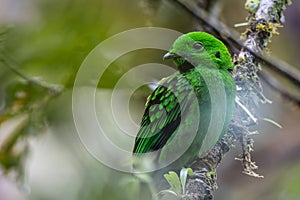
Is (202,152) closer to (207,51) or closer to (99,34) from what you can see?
(207,51)

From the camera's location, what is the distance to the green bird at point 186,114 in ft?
8.70

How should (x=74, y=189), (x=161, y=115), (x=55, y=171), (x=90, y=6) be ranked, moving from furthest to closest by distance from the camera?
1. (x=55, y=171)
2. (x=74, y=189)
3. (x=90, y=6)
4. (x=161, y=115)

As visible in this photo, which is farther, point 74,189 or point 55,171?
point 55,171

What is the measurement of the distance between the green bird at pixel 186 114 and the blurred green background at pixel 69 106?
21 centimetres

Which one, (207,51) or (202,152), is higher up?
(207,51)

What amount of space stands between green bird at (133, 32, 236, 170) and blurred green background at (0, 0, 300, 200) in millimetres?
214

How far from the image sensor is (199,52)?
2.82 meters

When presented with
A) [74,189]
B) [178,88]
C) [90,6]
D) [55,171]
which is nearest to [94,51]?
[90,6]

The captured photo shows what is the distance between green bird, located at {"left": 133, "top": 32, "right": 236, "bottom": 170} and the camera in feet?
8.70

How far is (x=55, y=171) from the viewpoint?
4.95 m

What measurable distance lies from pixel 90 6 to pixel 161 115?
0.95 metres

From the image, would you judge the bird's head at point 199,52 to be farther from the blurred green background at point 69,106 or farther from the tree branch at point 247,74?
the blurred green background at point 69,106

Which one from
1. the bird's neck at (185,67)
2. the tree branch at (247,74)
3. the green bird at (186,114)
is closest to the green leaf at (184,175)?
the tree branch at (247,74)

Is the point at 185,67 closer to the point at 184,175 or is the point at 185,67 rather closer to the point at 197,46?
the point at 197,46
